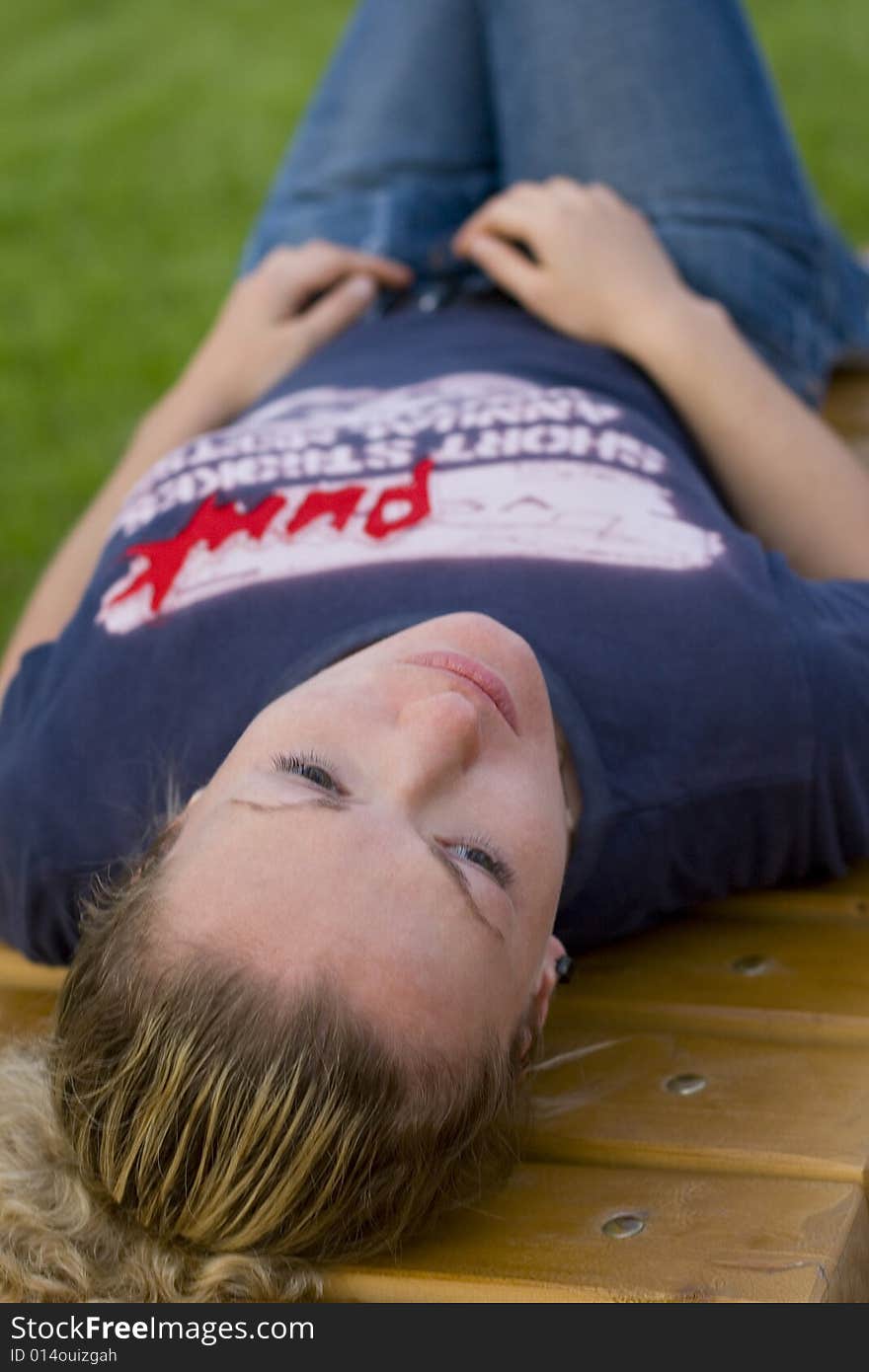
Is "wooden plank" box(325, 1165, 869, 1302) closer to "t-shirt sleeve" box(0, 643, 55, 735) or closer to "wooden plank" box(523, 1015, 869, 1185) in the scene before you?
"wooden plank" box(523, 1015, 869, 1185)

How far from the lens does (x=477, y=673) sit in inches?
75.2

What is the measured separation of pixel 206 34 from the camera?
7.47 metres

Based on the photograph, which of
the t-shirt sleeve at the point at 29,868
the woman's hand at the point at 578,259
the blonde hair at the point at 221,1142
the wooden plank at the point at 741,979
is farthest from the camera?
the woman's hand at the point at 578,259

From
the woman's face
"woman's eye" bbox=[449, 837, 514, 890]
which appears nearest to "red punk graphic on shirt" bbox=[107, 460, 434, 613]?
the woman's face

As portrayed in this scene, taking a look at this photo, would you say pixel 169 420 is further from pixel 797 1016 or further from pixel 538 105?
pixel 797 1016

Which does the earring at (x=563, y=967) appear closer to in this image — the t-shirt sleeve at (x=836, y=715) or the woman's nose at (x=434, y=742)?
the woman's nose at (x=434, y=742)

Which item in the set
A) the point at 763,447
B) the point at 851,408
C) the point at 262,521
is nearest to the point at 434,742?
the point at 262,521

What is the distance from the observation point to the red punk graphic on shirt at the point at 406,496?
2.29 metres

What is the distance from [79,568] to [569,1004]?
3.85ft

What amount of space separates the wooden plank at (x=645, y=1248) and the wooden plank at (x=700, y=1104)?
32 mm

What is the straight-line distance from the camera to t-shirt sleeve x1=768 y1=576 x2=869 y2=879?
217 cm

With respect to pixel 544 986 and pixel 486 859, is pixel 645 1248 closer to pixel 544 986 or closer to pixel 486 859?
pixel 544 986

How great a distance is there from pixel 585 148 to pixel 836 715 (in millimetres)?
1575

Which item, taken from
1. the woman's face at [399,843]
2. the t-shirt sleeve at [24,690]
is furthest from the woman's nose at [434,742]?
the t-shirt sleeve at [24,690]
